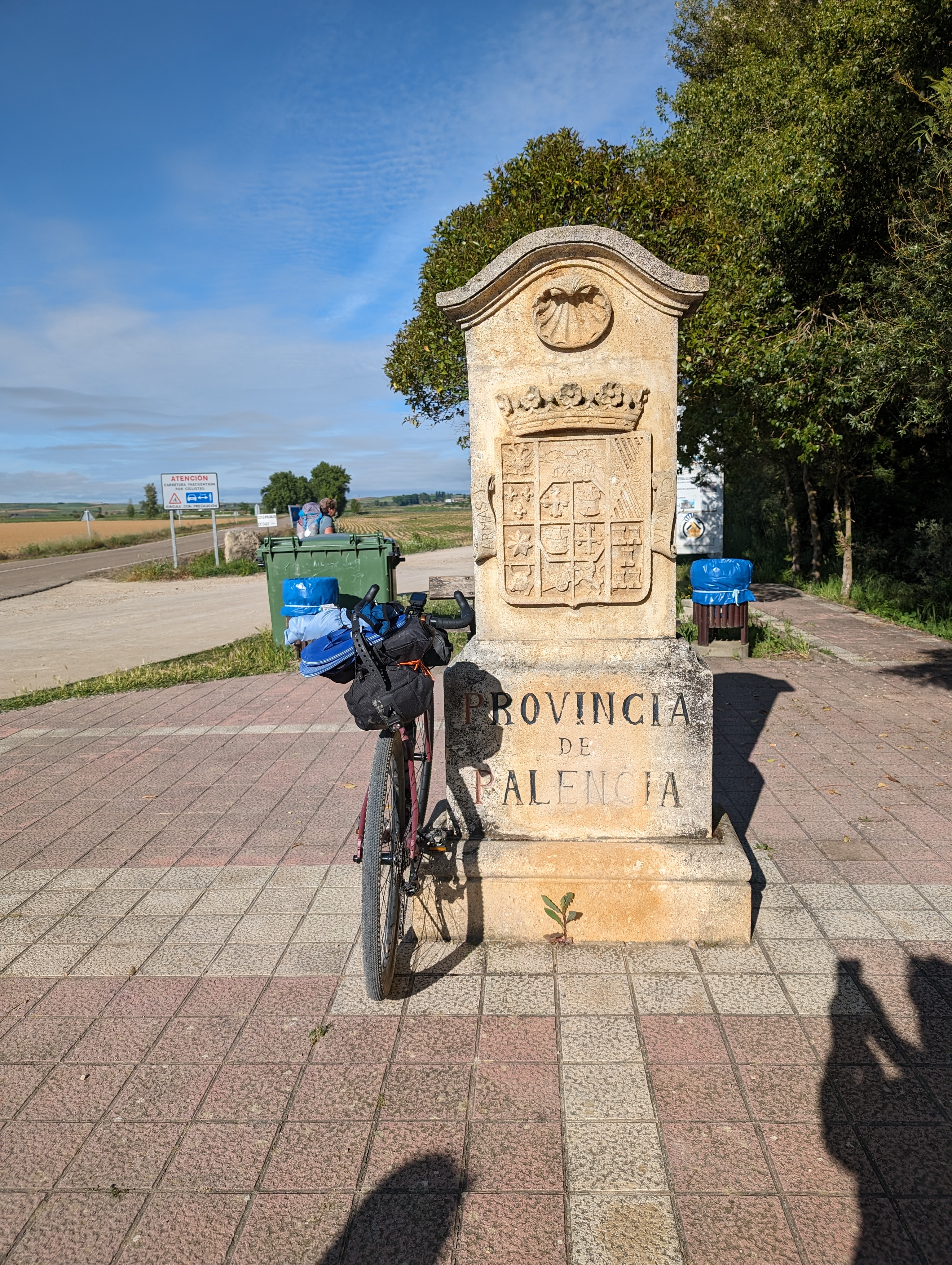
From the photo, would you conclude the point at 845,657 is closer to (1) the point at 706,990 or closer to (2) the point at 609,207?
(2) the point at 609,207

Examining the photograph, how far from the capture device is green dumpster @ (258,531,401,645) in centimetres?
936

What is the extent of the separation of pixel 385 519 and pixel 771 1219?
63916mm

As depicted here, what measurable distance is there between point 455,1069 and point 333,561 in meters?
7.38

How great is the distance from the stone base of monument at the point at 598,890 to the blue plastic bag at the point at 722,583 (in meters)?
5.76

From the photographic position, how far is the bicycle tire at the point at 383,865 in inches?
105

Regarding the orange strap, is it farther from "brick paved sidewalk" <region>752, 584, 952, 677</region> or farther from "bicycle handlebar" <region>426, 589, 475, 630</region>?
"brick paved sidewalk" <region>752, 584, 952, 677</region>

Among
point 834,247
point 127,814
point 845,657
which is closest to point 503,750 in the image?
point 127,814

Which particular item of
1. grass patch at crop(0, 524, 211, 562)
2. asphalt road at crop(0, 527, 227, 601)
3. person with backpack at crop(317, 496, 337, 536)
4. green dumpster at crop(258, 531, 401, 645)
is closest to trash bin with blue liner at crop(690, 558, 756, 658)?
green dumpster at crop(258, 531, 401, 645)

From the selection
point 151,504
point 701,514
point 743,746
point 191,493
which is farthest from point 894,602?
point 151,504

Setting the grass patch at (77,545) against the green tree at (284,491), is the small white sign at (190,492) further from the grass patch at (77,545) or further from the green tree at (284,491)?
the green tree at (284,491)

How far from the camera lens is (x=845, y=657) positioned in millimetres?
8648

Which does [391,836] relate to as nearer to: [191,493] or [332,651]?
[332,651]

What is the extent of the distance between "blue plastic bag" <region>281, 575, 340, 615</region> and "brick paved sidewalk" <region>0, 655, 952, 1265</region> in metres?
4.10

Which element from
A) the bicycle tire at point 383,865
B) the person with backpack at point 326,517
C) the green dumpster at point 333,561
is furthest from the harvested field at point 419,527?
the bicycle tire at point 383,865
